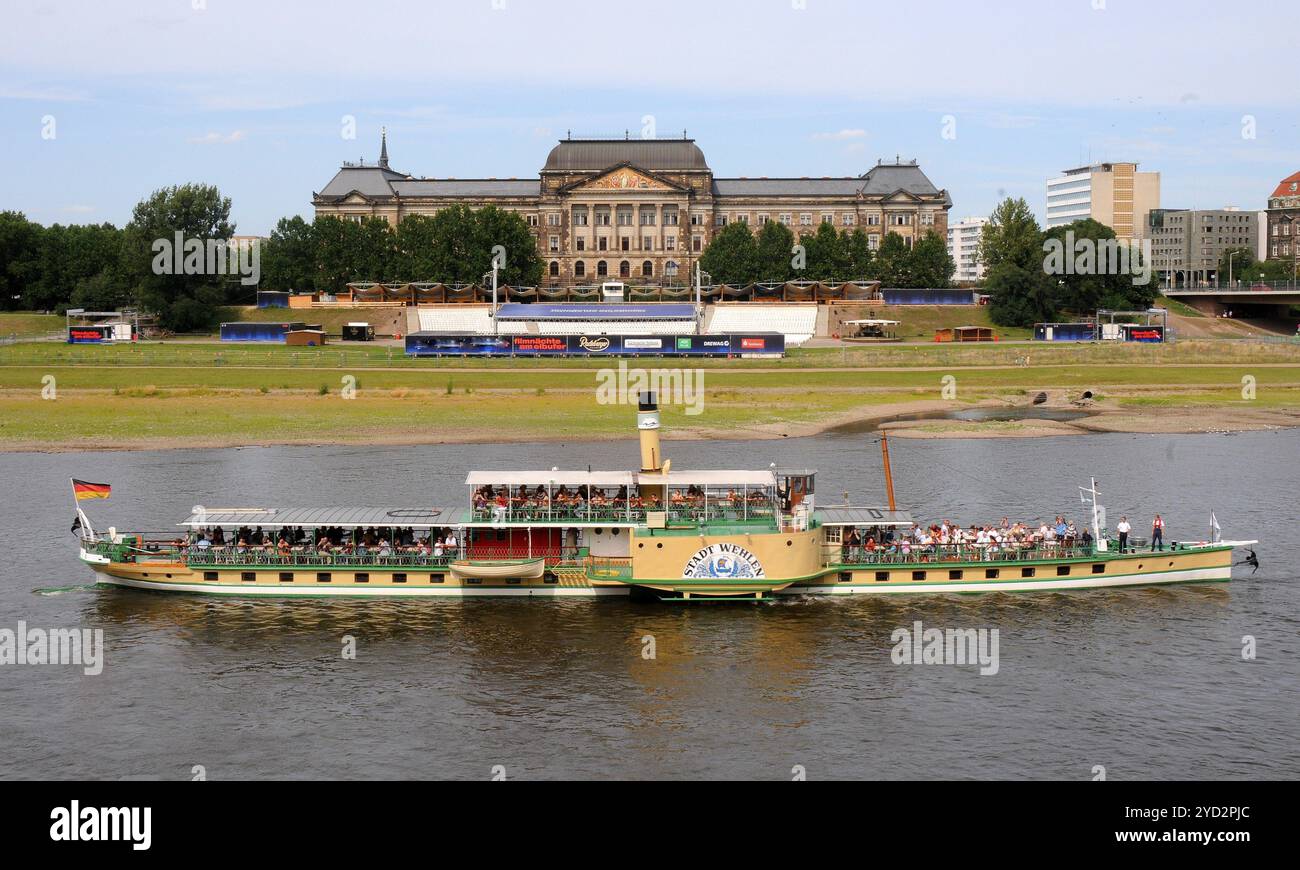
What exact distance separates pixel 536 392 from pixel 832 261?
3708 inches

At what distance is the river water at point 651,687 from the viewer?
32156 millimetres

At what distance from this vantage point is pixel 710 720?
34.9 m

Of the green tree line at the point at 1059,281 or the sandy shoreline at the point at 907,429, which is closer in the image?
the sandy shoreline at the point at 907,429

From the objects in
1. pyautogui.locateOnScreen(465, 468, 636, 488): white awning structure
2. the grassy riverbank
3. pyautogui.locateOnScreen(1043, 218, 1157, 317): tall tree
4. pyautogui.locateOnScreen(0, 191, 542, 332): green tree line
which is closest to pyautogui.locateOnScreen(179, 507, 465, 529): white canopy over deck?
Answer: pyautogui.locateOnScreen(465, 468, 636, 488): white awning structure

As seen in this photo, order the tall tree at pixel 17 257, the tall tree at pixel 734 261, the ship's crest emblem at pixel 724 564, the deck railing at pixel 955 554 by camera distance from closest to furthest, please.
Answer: the ship's crest emblem at pixel 724 564 → the deck railing at pixel 955 554 → the tall tree at pixel 17 257 → the tall tree at pixel 734 261

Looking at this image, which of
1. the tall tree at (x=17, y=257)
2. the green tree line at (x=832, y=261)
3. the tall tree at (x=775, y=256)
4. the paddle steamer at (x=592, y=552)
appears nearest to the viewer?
the paddle steamer at (x=592, y=552)

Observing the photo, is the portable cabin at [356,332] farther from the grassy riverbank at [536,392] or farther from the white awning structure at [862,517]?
the white awning structure at [862,517]

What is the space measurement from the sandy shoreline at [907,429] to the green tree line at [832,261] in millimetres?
90904

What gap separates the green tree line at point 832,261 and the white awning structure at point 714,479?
146578 mm

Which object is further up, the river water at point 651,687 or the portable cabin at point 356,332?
the portable cabin at point 356,332

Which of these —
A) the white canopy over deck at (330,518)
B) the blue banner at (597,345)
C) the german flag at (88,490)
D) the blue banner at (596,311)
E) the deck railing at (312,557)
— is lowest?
the deck railing at (312,557)

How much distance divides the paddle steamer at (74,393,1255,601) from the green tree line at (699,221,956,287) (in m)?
146

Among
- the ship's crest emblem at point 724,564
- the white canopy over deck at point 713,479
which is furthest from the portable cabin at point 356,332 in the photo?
the ship's crest emblem at point 724,564
